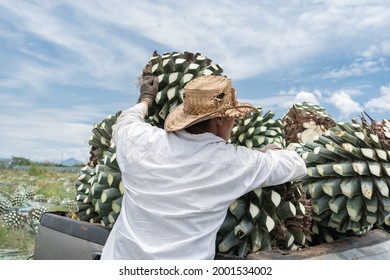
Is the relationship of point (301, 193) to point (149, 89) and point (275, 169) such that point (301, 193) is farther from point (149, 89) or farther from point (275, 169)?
point (149, 89)

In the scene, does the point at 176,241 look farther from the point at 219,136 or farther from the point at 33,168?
the point at 33,168

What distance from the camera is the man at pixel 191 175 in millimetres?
1747

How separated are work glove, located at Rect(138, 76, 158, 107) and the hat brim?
0.33 meters

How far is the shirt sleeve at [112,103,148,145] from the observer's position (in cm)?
201

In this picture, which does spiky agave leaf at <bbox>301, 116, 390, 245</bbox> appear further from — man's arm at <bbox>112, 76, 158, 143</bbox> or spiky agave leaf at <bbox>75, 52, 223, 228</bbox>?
man's arm at <bbox>112, 76, 158, 143</bbox>

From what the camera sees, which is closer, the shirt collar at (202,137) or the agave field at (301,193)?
the shirt collar at (202,137)

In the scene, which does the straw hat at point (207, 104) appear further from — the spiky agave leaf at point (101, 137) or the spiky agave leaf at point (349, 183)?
the spiky agave leaf at point (101, 137)

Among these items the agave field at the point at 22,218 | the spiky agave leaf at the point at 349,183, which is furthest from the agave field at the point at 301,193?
the agave field at the point at 22,218

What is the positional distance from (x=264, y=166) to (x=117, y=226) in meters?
0.67

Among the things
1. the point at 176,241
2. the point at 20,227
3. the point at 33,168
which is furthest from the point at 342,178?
the point at 33,168

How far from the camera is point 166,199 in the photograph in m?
1.76

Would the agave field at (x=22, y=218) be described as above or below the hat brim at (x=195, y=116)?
below

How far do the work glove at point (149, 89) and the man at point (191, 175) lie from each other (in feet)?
1.24
